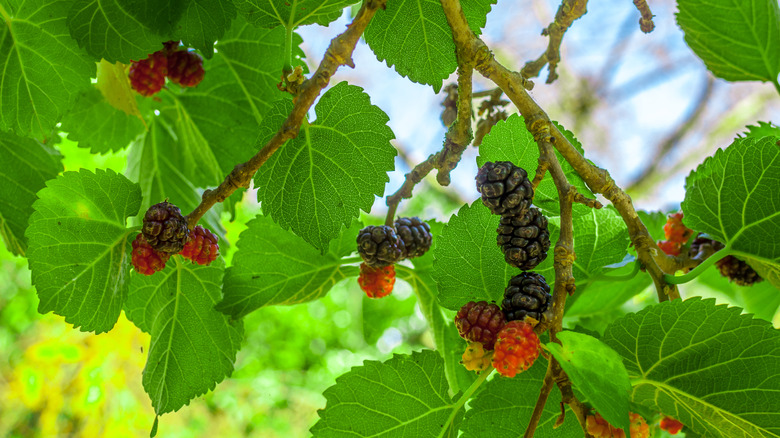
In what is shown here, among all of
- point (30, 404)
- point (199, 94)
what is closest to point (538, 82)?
point (30, 404)

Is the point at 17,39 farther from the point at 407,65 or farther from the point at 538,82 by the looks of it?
the point at 538,82

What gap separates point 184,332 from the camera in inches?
27.0

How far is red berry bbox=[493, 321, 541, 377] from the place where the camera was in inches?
18.8

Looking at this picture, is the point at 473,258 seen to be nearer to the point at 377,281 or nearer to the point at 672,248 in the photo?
the point at 377,281

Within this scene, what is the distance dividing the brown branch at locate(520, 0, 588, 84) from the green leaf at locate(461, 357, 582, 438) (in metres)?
0.38

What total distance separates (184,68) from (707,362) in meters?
0.64

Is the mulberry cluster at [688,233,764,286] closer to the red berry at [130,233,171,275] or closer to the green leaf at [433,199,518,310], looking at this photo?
the green leaf at [433,199,518,310]

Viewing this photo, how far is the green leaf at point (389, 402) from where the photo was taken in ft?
1.88

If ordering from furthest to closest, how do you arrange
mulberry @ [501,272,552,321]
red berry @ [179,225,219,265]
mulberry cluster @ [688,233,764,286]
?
mulberry cluster @ [688,233,764,286] < red berry @ [179,225,219,265] < mulberry @ [501,272,552,321]

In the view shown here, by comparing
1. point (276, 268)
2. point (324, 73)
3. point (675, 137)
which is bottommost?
point (276, 268)

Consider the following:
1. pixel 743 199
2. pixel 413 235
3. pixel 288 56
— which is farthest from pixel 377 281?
pixel 743 199

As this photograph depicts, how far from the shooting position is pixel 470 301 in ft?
1.86

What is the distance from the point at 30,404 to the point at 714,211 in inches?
98.5

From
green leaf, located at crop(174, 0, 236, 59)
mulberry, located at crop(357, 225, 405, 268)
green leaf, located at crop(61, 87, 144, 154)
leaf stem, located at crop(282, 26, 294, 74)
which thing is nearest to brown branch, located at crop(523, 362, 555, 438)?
mulberry, located at crop(357, 225, 405, 268)
